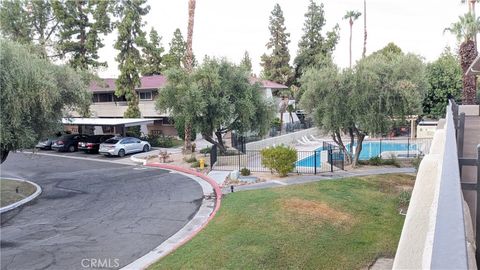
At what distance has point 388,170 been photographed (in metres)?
21.7

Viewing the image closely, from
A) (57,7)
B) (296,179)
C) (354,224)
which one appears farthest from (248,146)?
(57,7)

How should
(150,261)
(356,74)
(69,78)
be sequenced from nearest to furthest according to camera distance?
(150,261) → (69,78) → (356,74)

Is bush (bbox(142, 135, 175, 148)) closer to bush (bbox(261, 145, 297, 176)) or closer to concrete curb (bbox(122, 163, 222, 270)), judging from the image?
concrete curb (bbox(122, 163, 222, 270))

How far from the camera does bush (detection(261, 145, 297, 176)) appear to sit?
66.6 feet

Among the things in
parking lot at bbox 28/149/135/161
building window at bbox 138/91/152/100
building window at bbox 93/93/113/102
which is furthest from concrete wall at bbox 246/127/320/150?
building window at bbox 93/93/113/102

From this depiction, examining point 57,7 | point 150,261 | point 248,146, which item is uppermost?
point 57,7

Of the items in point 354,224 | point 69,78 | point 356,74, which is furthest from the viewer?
point 356,74

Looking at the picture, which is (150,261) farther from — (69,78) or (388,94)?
(388,94)

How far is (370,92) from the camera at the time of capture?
68.9 feet

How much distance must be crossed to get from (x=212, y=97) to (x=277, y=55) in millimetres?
43248

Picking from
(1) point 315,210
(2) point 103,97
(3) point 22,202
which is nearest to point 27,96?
(3) point 22,202

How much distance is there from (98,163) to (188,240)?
58.6 feet

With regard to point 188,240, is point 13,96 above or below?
above

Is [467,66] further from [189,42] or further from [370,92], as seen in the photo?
[189,42]
